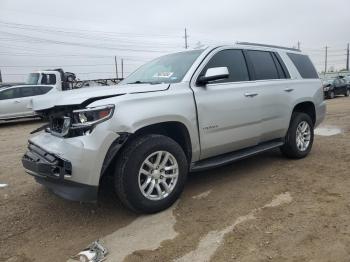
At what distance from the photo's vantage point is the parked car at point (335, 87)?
26750 mm

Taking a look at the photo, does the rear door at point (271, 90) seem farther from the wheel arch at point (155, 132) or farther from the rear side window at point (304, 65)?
the wheel arch at point (155, 132)

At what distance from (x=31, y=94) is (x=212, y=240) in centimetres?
1351

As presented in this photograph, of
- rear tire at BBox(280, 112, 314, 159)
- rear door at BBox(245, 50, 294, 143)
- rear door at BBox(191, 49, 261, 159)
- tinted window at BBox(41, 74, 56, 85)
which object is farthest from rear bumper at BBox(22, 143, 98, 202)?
tinted window at BBox(41, 74, 56, 85)

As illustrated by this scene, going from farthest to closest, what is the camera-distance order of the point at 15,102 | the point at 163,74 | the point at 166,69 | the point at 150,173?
the point at 15,102, the point at 166,69, the point at 163,74, the point at 150,173

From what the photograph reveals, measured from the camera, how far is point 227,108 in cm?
480

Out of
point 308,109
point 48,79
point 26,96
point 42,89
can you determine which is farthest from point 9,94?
point 308,109

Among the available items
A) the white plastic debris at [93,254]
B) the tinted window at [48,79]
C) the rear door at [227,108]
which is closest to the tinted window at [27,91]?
the tinted window at [48,79]

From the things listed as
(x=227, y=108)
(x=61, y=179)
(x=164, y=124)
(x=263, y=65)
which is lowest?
(x=61, y=179)

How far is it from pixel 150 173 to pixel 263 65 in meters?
2.73

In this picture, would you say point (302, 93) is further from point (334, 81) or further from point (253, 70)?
point (334, 81)

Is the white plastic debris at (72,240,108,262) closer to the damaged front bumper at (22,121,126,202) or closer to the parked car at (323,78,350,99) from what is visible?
the damaged front bumper at (22,121,126,202)

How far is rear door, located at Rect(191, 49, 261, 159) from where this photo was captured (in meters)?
4.57

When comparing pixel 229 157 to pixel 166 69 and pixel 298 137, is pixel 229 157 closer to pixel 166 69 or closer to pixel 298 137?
pixel 166 69

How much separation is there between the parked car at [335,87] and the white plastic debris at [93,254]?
25746mm
